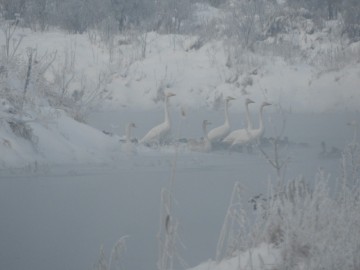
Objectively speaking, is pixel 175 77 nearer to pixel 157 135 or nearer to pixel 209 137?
pixel 209 137

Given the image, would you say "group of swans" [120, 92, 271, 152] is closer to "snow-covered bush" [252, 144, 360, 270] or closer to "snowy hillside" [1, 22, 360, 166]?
"snowy hillside" [1, 22, 360, 166]

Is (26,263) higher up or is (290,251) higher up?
(290,251)

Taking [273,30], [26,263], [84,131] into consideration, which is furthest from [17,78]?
[273,30]

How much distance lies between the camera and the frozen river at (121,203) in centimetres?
627

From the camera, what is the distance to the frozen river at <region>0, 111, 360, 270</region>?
20.6 ft

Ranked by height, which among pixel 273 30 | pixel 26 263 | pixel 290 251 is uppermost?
pixel 273 30

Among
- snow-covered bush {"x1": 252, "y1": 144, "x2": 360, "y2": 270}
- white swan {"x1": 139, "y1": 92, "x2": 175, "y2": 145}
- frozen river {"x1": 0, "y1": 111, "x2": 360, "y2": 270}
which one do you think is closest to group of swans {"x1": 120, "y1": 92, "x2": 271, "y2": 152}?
white swan {"x1": 139, "y1": 92, "x2": 175, "y2": 145}

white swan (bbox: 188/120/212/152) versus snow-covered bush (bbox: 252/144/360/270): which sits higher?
snow-covered bush (bbox: 252/144/360/270)

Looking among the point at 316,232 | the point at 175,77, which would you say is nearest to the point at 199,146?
the point at 316,232

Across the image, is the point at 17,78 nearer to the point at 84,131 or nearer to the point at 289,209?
the point at 84,131

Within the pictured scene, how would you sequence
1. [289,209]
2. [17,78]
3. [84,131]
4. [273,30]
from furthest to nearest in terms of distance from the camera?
[273,30] < [17,78] < [84,131] < [289,209]

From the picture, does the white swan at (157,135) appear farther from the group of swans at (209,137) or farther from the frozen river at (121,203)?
the frozen river at (121,203)

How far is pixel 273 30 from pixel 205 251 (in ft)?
63.9

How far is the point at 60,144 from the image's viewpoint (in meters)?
10.8
